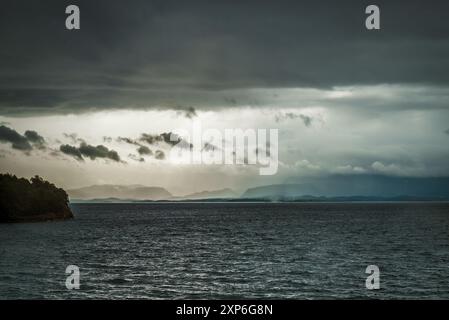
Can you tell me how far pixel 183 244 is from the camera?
324ft

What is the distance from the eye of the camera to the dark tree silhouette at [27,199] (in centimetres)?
16512

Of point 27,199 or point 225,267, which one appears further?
point 27,199

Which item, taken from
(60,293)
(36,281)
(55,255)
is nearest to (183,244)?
(55,255)

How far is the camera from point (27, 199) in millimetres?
170500

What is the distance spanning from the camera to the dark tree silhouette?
542 ft

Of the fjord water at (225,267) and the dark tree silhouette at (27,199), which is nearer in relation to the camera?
the fjord water at (225,267)

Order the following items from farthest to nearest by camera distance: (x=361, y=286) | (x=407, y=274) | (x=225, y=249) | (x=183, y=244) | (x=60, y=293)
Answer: (x=183, y=244), (x=225, y=249), (x=407, y=274), (x=361, y=286), (x=60, y=293)

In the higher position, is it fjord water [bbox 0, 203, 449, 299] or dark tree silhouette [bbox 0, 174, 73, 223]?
dark tree silhouette [bbox 0, 174, 73, 223]

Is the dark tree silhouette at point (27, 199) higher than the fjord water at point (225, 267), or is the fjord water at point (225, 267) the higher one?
the dark tree silhouette at point (27, 199)

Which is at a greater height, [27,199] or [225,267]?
[27,199]

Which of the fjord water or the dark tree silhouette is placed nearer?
the fjord water
